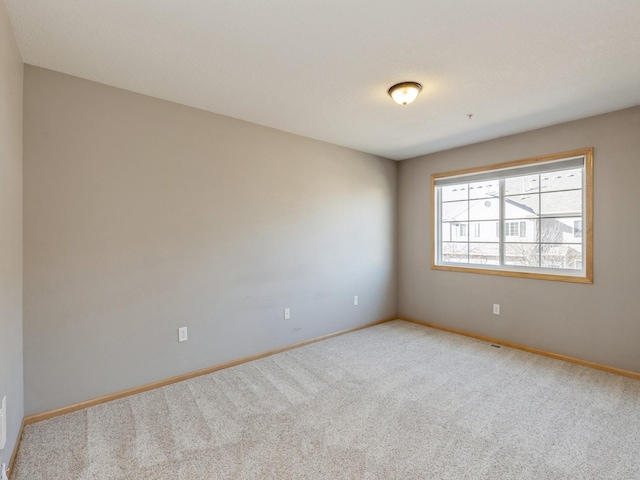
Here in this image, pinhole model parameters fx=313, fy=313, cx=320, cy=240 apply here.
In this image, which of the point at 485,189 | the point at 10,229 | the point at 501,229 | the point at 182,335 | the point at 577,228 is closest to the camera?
the point at 10,229

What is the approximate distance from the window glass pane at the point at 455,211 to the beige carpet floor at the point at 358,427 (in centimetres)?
193

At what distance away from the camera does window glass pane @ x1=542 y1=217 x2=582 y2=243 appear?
3.33 m

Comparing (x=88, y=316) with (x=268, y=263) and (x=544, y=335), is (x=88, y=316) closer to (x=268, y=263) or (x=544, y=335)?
(x=268, y=263)

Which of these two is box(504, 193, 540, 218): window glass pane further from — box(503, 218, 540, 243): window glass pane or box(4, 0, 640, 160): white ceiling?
box(4, 0, 640, 160): white ceiling

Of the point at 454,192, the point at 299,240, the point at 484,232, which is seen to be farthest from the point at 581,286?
the point at 299,240

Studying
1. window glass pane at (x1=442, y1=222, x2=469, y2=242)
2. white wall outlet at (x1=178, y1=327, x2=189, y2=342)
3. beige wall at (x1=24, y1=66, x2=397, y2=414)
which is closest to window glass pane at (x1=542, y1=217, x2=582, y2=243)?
window glass pane at (x1=442, y1=222, x2=469, y2=242)

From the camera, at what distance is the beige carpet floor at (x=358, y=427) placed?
1.75m

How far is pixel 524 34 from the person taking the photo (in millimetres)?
1840

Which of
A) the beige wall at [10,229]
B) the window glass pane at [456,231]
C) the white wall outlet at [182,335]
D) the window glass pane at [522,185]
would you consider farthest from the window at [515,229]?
the beige wall at [10,229]

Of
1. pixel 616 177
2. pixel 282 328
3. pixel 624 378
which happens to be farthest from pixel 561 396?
pixel 282 328

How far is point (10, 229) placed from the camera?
180 cm

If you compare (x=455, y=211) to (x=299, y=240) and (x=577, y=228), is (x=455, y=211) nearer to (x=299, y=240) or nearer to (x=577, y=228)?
(x=577, y=228)

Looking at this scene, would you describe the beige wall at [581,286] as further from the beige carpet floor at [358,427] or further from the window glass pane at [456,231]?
the beige carpet floor at [358,427]

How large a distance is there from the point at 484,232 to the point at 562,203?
0.88 meters
